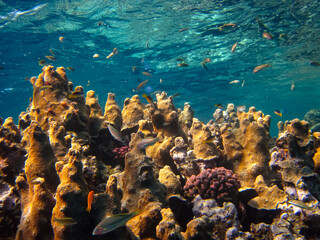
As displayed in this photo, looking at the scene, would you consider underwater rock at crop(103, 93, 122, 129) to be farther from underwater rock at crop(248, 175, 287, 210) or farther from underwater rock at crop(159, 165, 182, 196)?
underwater rock at crop(248, 175, 287, 210)

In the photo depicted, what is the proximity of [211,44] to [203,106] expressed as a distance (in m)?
23.7

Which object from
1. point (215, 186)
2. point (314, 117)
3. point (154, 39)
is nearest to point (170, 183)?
point (215, 186)

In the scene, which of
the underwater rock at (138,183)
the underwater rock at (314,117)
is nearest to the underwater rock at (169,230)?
the underwater rock at (138,183)

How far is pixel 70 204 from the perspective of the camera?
1804 mm

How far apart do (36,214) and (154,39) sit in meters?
17.8

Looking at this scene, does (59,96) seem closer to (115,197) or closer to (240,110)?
(115,197)

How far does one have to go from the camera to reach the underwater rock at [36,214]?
1922mm

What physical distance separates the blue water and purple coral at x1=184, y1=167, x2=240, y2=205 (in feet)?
44.7

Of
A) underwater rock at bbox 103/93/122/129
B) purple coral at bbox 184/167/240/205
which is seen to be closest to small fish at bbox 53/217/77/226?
purple coral at bbox 184/167/240/205

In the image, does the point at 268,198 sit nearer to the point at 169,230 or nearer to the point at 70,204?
the point at 169,230

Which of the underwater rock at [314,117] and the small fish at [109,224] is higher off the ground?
the small fish at [109,224]

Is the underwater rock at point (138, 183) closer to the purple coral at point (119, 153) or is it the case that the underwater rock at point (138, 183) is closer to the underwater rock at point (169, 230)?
the underwater rock at point (169, 230)

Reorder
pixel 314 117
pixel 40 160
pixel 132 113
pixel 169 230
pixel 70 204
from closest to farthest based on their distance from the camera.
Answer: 1. pixel 70 204
2. pixel 169 230
3. pixel 40 160
4. pixel 132 113
5. pixel 314 117

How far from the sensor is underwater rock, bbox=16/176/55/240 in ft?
6.31
